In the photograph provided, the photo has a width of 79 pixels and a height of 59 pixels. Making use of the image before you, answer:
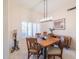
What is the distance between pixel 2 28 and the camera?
71cm

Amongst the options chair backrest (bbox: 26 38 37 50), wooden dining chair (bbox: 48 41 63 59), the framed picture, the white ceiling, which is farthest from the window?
wooden dining chair (bbox: 48 41 63 59)

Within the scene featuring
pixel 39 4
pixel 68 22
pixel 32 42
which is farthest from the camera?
pixel 39 4

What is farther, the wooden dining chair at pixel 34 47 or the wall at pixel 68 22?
the wall at pixel 68 22

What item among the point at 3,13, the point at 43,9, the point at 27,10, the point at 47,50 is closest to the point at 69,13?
the point at 47,50

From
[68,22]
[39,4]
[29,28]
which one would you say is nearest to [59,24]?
[68,22]

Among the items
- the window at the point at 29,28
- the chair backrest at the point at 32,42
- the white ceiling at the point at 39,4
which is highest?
the white ceiling at the point at 39,4

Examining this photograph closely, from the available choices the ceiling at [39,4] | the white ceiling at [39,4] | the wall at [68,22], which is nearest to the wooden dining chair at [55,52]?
the wall at [68,22]

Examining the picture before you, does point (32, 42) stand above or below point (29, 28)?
below

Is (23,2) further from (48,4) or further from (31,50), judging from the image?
(31,50)

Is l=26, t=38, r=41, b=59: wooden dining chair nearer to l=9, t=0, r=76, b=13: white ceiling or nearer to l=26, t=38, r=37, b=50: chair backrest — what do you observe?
l=26, t=38, r=37, b=50: chair backrest

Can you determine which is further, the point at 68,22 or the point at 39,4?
the point at 39,4

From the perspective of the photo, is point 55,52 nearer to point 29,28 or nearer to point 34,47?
point 34,47

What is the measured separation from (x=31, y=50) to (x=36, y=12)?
110 inches

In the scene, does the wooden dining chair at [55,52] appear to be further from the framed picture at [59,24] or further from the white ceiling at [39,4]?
the white ceiling at [39,4]
